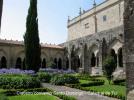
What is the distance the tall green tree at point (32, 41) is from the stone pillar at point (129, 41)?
80.1ft

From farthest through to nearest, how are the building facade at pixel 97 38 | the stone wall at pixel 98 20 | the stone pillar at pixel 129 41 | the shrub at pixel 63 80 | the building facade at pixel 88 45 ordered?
the stone wall at pixel 98 20 → the building facade at pixel 88 45 → the building facade at pixel 97 38 → the shrub at pixel 63 80 → the stone pillar at pixel 129 41

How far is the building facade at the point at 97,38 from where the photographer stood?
93.9 ft

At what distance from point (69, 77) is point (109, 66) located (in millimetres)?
3111

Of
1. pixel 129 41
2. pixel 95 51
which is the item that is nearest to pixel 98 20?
pixel 95 51

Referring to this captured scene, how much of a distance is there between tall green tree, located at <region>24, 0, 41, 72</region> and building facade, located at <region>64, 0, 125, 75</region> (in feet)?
23.1

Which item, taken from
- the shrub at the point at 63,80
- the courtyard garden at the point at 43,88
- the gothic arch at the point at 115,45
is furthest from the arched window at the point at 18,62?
the shrub at the point at 63,80

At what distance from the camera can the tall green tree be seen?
28.5m

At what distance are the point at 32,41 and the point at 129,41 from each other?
25392mm

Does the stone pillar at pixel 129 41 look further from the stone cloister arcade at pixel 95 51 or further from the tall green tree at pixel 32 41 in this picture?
the tall green tree at pixel 32 41

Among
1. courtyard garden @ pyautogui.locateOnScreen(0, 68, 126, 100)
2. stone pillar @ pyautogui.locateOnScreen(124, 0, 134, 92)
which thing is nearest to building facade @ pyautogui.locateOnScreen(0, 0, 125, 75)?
courtyard garden @ pyautogui.locateOnScreen(0, 68, 126, 100)

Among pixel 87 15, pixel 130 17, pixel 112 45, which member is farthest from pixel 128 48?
pixel 87 15

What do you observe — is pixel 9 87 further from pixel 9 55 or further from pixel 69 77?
pixel 9 55

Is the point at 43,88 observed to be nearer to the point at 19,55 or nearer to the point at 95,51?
the point at 95,51

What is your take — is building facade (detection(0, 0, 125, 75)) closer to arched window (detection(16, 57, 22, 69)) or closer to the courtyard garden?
arched window (detection(16, 57, 22, 69))
